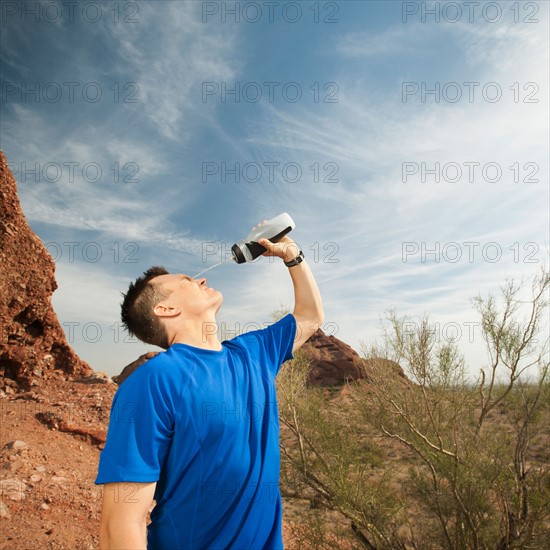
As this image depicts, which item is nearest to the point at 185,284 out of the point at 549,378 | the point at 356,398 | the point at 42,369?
the point at 356,398

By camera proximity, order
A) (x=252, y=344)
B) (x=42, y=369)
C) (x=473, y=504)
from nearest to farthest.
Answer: (x=252, y=344) → (x=473, y=504) → (x=42, y=369)

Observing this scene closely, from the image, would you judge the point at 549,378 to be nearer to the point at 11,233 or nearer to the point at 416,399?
the point at 416,399

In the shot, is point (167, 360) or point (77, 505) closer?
point (167, 360)

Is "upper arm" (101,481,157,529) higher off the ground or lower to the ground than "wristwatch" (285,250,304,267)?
lower

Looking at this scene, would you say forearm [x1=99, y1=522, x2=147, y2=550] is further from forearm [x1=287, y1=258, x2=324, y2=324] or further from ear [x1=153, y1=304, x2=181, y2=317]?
forearm [x1=287, y1=258, x2=324, y2=324]

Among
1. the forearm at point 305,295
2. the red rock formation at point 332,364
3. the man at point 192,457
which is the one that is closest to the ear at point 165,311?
the man at point 192,457

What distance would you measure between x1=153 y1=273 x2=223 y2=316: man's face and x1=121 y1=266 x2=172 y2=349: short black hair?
4 cm

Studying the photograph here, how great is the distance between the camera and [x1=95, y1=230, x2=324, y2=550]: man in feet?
4.59

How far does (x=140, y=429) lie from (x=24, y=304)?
11.2 meters

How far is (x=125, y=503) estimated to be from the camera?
4.44ft

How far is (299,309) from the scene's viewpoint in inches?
96.0

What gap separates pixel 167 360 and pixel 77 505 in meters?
6.36

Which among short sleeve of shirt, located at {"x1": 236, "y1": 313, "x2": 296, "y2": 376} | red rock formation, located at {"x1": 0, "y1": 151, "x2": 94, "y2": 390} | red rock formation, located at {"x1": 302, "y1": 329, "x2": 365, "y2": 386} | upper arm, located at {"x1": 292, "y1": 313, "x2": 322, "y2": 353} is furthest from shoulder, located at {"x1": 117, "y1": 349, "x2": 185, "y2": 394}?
red rock formation, located at {"x1": 302, "y1": 329, "x2": 365, "y2": 386}

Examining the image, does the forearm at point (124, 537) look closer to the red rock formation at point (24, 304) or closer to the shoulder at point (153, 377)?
the shoulder at point (153, 377)
